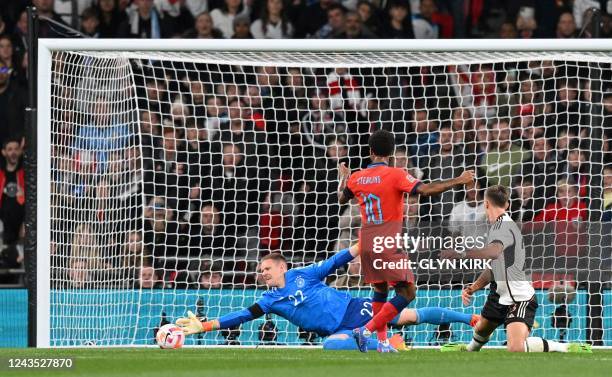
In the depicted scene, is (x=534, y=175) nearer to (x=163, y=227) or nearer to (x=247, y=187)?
(x=247, y=187)

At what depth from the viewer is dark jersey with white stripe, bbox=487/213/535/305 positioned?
10.4 m

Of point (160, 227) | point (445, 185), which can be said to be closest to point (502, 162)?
point (160, 227)

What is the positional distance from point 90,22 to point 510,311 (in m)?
7.56

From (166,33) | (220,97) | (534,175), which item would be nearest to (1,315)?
(220,97)

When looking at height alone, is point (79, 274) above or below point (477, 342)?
above

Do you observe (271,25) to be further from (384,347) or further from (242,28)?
(384,347)

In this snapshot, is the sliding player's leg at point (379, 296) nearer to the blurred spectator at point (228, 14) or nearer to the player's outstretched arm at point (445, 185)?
the player's outstretched arm at point (445, 185)

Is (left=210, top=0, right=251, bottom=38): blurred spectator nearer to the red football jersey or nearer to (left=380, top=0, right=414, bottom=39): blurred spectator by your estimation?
(left=380, top=0, right=414, bottom=39): blurred spectator

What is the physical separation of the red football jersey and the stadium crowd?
2.45m

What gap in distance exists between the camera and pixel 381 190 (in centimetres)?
1030

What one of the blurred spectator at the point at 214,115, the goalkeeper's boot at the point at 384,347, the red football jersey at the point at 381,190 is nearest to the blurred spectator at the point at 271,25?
the blurred spectator at the point at 214,115

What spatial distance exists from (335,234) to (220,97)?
2028 millimetres

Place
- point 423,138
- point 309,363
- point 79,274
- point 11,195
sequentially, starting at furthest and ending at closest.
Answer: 1. point 11,195
2. point 423,138
3. point 79,274
4. point 309,363

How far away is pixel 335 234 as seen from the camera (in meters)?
13.8
